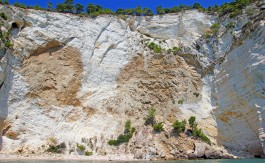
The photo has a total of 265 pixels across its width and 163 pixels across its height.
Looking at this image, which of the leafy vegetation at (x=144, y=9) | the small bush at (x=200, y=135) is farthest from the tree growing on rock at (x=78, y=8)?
the small bush at (x=200, y=135)

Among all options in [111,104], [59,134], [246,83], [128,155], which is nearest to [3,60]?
[59,134]

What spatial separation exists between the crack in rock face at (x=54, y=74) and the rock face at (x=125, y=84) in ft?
0.34

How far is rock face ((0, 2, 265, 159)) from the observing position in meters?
29.8

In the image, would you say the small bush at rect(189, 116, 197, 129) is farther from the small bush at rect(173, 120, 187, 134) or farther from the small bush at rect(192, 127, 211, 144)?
the small bush at rect(173, 120, 187, 134)

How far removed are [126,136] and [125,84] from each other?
694 centimetres

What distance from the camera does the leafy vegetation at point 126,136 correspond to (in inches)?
1250

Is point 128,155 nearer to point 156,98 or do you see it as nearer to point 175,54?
point 156,98

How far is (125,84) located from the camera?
36812 millimetres

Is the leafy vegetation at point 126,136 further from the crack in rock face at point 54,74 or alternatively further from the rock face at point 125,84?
the crack in rock face at point 54,74

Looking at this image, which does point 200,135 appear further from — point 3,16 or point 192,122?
point 3,16

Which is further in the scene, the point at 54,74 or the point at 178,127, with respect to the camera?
the point at 54,74

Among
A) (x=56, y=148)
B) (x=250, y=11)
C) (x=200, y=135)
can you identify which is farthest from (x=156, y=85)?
(x=56, y=148)

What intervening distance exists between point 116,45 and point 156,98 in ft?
27.8

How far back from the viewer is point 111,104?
3491cm
